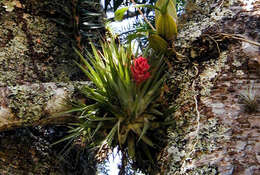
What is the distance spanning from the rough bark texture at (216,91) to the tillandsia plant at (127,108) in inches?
3.1

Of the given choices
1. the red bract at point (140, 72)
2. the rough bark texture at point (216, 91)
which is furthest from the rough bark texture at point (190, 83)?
the red bract at point (140, 72)

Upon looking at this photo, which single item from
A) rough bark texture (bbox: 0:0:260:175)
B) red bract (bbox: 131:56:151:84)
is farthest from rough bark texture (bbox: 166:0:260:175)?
red bract (bbox: 131:56:151:84)

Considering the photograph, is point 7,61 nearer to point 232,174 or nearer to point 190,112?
point 190,112

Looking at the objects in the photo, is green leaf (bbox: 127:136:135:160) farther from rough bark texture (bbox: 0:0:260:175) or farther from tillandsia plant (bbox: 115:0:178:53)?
tillandsia plant (bbox: 115:0:178:53)

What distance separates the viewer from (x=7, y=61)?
1298mm

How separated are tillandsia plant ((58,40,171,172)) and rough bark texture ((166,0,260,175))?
79 millimetres

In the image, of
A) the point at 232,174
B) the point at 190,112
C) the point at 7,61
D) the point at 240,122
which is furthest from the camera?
the point at 7,61

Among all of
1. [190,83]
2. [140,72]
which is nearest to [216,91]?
[190,83]

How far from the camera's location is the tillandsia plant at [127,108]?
1002 mm

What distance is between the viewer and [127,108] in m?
1.01

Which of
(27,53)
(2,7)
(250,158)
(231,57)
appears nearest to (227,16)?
(231,57)

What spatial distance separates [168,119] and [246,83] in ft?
0.92

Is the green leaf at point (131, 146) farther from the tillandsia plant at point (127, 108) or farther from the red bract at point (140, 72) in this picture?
the red bract at point (140, 72)

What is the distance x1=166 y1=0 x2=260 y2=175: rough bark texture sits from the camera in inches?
31.3
